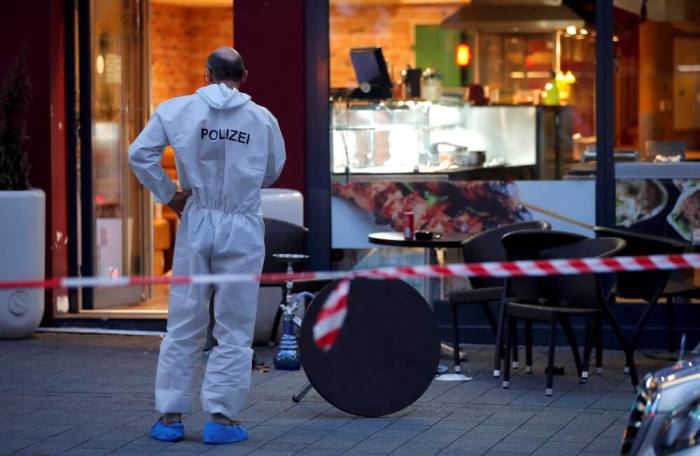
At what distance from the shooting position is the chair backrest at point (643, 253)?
357 inches

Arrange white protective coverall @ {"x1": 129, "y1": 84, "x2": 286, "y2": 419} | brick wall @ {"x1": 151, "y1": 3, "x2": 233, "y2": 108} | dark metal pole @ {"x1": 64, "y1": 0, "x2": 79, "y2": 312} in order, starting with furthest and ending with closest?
brick wall @ {"x1": 151, "y1": 3, "x2": 233, "y2": 108}, dark metal pole @ {"x1": 64, "y1": 0, "x2": 79, "y2": 312}, white protective coverall @ {"x1": 129, "y1": 84, "x2": 286, "y2": 419}

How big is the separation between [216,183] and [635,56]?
424 centimetres

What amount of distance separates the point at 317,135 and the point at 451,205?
108 cm

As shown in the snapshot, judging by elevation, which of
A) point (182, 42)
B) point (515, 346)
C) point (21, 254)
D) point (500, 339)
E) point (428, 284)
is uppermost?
point (182, 42)

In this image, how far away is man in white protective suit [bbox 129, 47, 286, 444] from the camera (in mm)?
6914

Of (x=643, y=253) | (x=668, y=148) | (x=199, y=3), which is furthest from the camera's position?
(x=199, y=3)

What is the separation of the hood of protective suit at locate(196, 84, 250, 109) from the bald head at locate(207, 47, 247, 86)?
0.21 ft

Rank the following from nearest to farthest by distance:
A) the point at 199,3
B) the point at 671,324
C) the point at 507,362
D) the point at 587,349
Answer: the point at 507,362
the point at 587,349
the point at 671,324
the point at 199,3

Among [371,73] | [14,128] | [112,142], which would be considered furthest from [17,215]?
[371,73]

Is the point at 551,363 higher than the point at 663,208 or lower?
lower

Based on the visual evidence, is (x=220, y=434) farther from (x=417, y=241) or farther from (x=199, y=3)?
(x=199, y=3)

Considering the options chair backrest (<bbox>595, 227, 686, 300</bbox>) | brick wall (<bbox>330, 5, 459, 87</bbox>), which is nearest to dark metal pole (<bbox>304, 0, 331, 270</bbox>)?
brick wall (<bbox>330, 5, 459, 87</bbox>)

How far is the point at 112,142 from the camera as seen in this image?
38.2 feet

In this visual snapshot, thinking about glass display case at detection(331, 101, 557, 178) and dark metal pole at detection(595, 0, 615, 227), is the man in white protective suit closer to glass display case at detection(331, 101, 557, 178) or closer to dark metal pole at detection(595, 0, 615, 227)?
glass display case at detection(331, 101, 557, 178)
